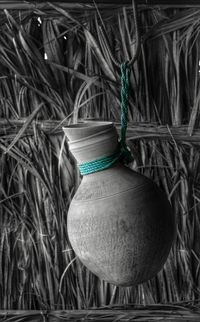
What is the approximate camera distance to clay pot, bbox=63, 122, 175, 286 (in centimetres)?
127

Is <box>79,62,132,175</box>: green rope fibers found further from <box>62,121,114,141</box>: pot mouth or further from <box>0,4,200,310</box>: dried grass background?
<box>0,4,200,310</box>: dried grass background

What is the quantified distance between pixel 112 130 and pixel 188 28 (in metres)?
0.74

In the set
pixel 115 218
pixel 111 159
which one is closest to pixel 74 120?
pixel 111 159

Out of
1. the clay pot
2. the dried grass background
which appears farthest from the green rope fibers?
the dried grass background

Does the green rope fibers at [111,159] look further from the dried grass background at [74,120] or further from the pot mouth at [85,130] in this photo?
the dried grass background at [74,120]

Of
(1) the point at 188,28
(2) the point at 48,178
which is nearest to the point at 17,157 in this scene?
(2) the point at 48,178

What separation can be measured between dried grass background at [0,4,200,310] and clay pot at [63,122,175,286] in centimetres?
61

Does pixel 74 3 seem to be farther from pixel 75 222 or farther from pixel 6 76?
pixel 75 222

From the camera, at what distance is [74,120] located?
1.93m

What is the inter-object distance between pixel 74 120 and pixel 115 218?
0.72 meters

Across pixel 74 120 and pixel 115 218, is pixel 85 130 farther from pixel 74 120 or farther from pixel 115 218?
pixel 74 120

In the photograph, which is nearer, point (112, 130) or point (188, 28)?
point (112, 130)

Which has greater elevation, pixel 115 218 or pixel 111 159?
pixel 111 159

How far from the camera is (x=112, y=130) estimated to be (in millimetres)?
1351
